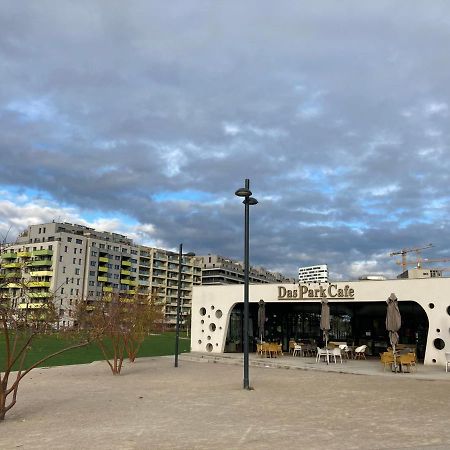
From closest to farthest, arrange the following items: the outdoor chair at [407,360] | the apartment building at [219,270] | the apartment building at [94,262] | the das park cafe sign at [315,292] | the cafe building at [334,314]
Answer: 1. the outdoor chair at [407,360]
2. the cafe building at [334,314]
3. the das park cafe sign at [315,292]
4. the apartment building at [94,262]
5. the apartment building at [219,270]

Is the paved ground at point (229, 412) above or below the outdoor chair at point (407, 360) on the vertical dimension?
below

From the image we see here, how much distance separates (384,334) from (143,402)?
1877cm

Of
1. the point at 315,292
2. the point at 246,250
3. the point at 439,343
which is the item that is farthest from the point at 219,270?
the point at 246,250

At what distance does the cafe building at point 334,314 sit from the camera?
19984mm

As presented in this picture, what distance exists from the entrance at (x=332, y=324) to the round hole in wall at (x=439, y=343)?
4.81 meters

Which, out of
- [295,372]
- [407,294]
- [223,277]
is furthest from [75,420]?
[223,277]

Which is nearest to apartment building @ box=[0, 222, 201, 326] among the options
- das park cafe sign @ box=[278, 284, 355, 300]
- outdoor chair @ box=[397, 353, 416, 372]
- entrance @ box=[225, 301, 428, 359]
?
entrance @ box=[225, 301, 428, 359]

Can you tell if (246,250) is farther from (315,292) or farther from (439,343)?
(439,343)

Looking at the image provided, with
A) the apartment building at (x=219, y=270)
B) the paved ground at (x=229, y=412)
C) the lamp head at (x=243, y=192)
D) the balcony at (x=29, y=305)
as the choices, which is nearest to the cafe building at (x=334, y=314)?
the paved ground at (x=229, y=412)

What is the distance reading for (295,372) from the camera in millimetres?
17266

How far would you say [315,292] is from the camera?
901 inches

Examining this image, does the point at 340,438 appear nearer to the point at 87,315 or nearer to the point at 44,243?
the point at 87,315

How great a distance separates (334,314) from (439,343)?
7900 millimetres

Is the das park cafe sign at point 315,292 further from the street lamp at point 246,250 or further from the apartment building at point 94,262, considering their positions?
the apartment building at point 94,262
